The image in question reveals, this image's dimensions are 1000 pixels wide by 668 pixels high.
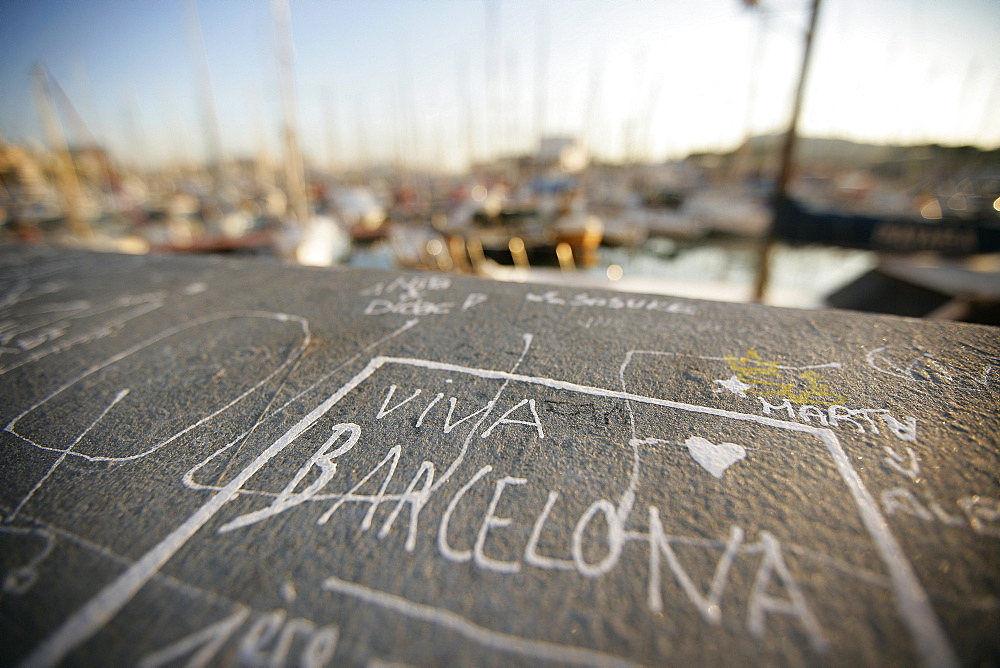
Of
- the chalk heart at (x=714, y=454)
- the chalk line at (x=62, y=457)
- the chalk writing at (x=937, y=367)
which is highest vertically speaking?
the chalk writing at (x=937, y=367)

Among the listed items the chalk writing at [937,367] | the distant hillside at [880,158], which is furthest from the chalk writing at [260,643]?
the distant hillside at [880,158]

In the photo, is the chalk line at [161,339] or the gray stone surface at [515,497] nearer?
the gray stone surface at [515,497]

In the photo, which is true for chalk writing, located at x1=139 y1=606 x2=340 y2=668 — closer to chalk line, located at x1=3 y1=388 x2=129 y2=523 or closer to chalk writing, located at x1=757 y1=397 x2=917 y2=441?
chalk line, located at x1=3 y1=388 x2=129 y2=523

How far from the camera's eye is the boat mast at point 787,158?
6742 millimetres

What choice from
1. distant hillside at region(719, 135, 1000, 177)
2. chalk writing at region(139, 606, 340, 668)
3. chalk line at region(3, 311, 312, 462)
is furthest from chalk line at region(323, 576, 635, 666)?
distant hillside at region(719, 135, 1000, 177)

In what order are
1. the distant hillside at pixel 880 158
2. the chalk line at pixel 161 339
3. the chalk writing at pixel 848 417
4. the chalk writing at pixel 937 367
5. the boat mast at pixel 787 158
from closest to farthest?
the chalk writing at pixel 848 417, the chalk line at pixel 161 339, the chalk writing at pixel 937 367, the boat mast at pixel 787 158, the distant hillside at pixel 880 158

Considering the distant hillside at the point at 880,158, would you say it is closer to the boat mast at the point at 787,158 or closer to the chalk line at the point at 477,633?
the boat mast at the point at 787,158

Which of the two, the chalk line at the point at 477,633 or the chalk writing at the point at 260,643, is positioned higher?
the chalk line at the point at 477,633

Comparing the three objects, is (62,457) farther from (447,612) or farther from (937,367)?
(937,367)

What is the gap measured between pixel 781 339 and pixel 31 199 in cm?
4959

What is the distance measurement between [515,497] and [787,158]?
31.0 ft

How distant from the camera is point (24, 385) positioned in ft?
7.34

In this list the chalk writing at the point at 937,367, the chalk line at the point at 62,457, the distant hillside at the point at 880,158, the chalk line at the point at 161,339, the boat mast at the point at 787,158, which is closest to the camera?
the chalk line at the point at 62,457

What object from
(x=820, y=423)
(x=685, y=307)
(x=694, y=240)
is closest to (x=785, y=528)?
(x=820, y=423)
